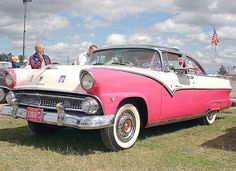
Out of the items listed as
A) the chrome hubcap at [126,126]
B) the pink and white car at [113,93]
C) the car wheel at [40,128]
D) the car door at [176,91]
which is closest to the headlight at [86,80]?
the pink and white car at [113,93]

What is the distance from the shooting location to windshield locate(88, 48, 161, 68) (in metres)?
6.80

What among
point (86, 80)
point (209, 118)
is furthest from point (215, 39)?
point (86, 80)

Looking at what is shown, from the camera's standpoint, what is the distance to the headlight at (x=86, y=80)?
534 centimetres

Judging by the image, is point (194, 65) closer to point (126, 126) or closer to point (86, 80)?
point (126, 126)

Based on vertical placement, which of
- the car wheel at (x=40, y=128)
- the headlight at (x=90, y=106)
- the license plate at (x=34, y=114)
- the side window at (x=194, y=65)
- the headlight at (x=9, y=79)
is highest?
the side window at (x=194, y=65)

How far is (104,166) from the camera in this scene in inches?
193

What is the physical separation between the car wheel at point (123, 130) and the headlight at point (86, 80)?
0.61 m

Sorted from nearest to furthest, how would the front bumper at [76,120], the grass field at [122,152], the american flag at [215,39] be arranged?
the grass field at [122,152] < the front bumper at [76,120] < the american flag at [215,39]

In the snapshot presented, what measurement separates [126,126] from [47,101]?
118 cm

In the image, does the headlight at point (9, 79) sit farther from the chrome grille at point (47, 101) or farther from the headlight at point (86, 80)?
the headlight at point (86, 80)

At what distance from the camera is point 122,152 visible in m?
5.65

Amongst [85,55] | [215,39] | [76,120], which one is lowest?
[76,120]

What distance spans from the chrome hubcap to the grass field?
8.3 inches

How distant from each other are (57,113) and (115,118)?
0.78 m
